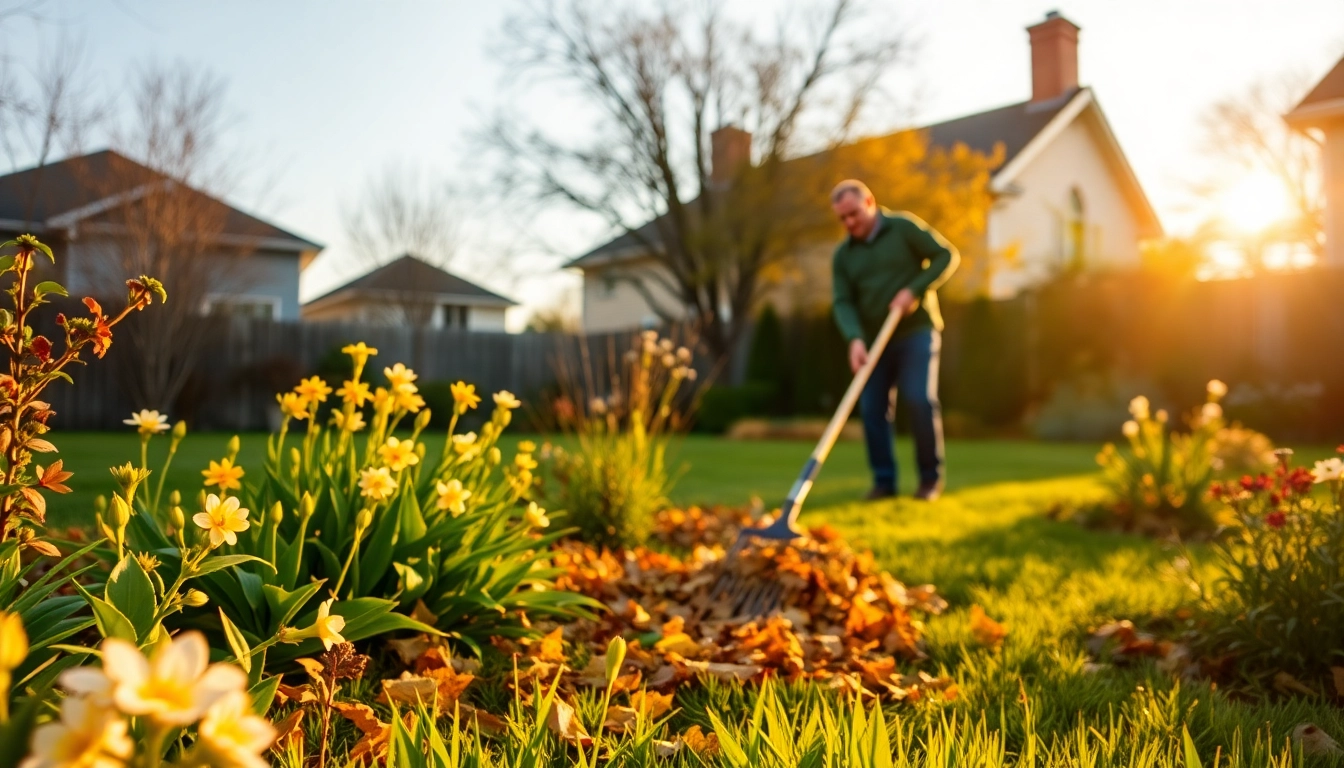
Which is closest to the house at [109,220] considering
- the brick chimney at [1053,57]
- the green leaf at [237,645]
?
the green leaf at [237,645]

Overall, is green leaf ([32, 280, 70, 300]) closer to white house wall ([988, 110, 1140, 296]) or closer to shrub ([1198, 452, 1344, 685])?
shrub ([1198, 452, 1344, 685])

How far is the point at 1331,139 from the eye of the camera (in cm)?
1439

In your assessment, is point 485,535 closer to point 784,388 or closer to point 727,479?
point 727,479

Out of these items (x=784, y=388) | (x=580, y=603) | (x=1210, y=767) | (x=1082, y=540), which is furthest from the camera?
(x=784, y=388)

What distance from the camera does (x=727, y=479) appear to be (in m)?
7.51

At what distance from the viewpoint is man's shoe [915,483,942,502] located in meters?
5.83

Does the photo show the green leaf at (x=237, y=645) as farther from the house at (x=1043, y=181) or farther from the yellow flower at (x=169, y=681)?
the house at (x=1043, y=181)

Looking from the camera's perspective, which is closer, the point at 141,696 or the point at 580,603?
the point at 141,696

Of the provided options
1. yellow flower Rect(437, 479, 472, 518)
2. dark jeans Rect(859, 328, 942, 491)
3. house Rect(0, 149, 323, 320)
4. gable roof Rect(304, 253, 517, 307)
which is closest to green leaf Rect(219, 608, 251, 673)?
yellow flower Rect(437, 479, 472, 518)

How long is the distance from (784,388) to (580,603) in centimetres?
1523

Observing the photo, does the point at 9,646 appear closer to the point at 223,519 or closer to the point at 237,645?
the point at 237,645

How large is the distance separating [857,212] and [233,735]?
5.35m

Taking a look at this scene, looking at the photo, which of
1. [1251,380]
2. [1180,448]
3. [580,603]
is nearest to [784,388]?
[1251,380]

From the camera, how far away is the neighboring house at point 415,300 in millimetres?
20766
